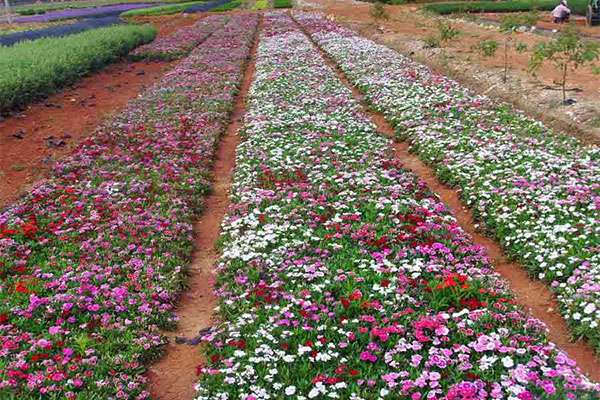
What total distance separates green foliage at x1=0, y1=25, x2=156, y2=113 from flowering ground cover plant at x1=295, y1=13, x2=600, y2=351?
12536 mm

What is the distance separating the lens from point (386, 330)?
648 cm

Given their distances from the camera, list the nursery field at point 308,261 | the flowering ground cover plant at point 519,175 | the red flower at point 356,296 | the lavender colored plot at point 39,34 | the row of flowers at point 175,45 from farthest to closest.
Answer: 1. the lavender colored plot at point 39,34
2. the row of flowers at point 175,45
3. the flowering ground cover plant at point 519,175
4. the red flower at point 356,296
5. the nursery field at point 308,261

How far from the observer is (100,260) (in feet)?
28.6

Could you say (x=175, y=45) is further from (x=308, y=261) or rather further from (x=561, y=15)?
(x=308, y=261)

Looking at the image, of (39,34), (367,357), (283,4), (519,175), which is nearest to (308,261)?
(367,357)

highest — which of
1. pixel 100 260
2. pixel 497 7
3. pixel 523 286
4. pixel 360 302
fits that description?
pixel 497 7

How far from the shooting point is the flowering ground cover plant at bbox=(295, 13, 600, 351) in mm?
7781

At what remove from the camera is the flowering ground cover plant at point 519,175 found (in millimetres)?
7781

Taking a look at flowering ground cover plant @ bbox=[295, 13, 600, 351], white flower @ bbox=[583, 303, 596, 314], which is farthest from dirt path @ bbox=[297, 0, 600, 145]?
white flower @ bbox=[583, 303, 596, 314]

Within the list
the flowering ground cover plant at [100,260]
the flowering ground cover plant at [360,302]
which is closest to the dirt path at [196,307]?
the flowering ground cover plant at [100,260]

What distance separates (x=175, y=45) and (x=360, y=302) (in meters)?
30.7

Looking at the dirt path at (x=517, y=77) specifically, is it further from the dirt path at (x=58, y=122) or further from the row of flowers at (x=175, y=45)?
the dirt path at (x=58, y=122)

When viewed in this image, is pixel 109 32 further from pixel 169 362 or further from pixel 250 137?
pixel 169 362

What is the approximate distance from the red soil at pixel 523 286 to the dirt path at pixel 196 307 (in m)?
4.42
